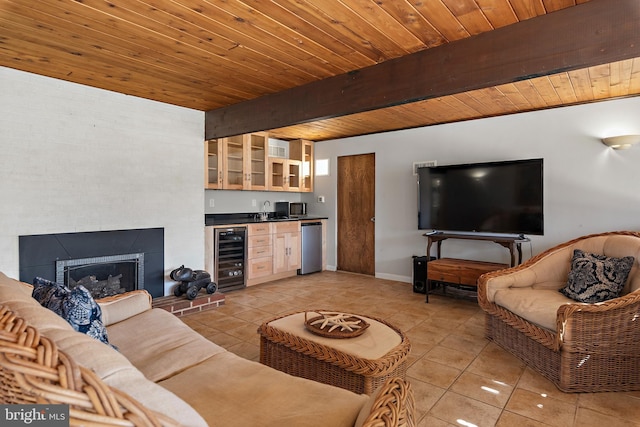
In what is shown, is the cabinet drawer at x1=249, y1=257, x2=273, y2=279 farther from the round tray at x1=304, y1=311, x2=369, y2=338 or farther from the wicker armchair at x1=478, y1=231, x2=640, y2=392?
the wicker armchair at x1=478, y1=231, x2=640, y2=392

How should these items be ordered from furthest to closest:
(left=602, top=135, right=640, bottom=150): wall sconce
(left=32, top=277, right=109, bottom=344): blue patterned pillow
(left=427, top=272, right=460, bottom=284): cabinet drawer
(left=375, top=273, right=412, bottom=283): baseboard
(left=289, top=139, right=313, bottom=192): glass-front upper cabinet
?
(left=289, top=139, right=313, bottom=192): glass-front upper cabinet < (left=375, top=273, right=412, bottom=283): baseboard < (left=427, top=272, right=460, bottom=284): cabinet drawer < (left=602, top=135, right=640, bottom=150): wall sconce < (left=32, top=277, right=109, bottom=344): blue patterned pillow

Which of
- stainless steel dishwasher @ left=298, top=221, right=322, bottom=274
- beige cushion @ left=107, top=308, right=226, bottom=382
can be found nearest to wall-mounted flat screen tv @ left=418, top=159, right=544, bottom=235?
stainless steel dishwasher @ left=298, top=221, right=322, bottom=274

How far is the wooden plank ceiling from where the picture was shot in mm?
2000

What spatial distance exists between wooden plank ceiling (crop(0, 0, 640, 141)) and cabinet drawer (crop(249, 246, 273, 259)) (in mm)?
2202

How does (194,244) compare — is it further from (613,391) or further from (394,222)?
(613,391)

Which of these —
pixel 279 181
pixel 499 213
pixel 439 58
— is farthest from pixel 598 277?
pixel 279 181

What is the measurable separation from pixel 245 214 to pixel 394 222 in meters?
2.42

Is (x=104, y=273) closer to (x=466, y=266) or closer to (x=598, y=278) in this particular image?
(x=466, y=266)

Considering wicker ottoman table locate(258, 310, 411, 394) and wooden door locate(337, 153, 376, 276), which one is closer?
wicker ottoman table locate(258, 310, 411, 394)

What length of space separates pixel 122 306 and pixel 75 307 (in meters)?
0.86

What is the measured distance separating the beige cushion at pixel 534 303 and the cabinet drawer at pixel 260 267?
3.22 meters

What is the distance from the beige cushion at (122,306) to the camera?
210cm

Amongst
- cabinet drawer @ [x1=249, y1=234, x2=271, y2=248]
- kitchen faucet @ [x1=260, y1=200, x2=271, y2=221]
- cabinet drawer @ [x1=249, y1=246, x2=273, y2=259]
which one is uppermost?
kitchen faucet @ [x1=260, y1=200, x2=271, y2=221]

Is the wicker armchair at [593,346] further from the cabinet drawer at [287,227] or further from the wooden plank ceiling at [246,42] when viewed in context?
the cabinet drawer at [287,227]
